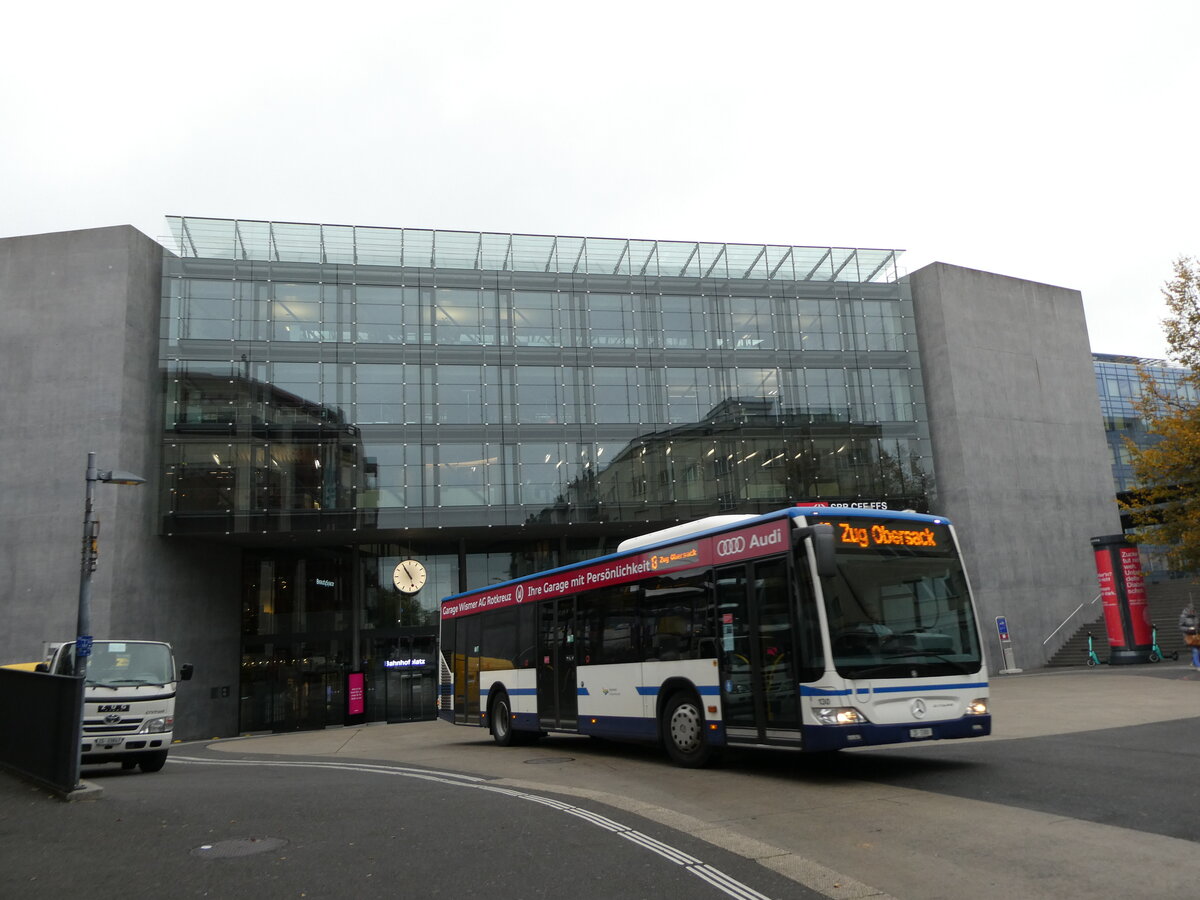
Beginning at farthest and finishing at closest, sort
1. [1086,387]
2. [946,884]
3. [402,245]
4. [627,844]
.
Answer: [1086,387] → [402,245] → [627,844] → [946,884]

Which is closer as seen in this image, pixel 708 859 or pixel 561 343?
pixel 708 859

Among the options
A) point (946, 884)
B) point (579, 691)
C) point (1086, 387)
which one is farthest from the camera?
point (1086, 387)

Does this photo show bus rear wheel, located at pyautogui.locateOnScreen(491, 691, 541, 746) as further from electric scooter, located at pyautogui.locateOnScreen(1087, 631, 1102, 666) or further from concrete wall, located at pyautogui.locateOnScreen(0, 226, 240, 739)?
electric scooter, located at pyautogui.locateOnScreen(1087, 631, 1102, 666)

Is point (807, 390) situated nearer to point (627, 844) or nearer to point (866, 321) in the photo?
point (866, 321)

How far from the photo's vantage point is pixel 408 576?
38531mm

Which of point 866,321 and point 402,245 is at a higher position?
point 402,245

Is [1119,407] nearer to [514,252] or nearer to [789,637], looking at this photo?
[514,252]

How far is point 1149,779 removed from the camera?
9133mm

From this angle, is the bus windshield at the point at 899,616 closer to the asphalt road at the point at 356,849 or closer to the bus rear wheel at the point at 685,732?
the bus rear wheel at the point at 685,732

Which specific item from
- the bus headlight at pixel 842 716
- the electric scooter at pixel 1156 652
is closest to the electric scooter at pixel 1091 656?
the electric scooter at pixel 1156 652

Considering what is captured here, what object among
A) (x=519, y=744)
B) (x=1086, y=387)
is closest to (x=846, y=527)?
(x=519, y=744)

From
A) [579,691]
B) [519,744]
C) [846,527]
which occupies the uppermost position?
[846,527]

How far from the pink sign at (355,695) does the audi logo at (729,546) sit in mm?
27221

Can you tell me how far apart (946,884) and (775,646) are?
188 inches
